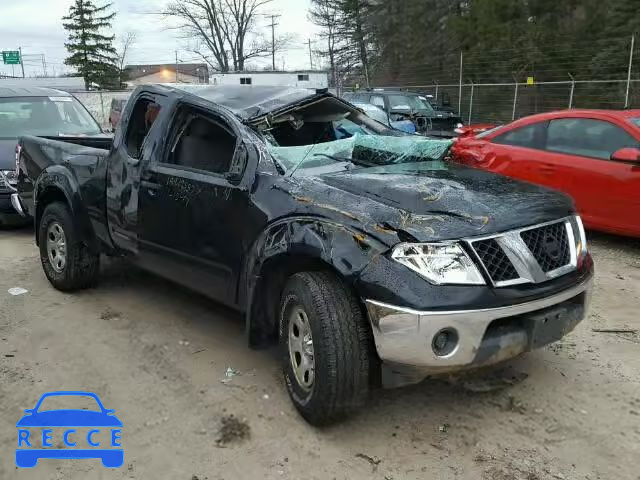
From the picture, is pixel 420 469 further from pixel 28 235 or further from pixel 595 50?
pixel 595 50

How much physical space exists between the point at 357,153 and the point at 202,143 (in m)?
1.07

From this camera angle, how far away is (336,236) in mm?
3031

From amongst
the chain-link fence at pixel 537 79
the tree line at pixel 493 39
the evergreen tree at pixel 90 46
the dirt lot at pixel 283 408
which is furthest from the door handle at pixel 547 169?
the evergreen tree at pixel 90 46

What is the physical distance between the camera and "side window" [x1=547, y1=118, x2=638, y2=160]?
638 centimetres

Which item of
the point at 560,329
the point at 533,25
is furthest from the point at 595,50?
the point at 560,329

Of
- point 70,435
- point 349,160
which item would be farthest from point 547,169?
point 70,435

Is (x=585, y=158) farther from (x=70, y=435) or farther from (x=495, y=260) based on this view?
(x=70, y=435)

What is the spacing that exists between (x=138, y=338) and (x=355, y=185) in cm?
218

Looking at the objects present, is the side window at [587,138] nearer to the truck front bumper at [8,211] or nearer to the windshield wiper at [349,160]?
the windshield wiper at [349,160]

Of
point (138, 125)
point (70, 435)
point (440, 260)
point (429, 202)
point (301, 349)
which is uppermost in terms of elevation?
point (138, 125)

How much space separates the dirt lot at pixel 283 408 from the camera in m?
2.96

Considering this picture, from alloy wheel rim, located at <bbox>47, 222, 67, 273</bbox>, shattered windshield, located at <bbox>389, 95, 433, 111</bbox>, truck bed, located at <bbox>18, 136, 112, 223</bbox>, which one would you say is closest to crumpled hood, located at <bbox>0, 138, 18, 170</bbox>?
truck bed, located at <bbox>18, 136, 112, 223</bbox>

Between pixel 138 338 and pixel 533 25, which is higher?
pixel 533 25

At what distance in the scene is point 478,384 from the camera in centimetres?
353
